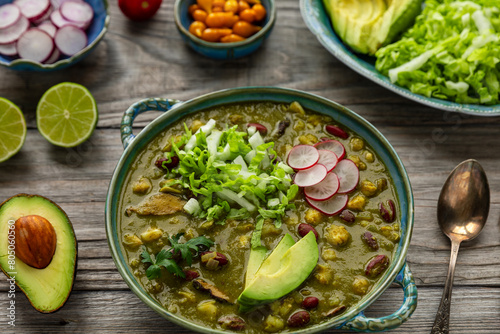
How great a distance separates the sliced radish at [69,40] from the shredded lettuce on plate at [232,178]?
146cm

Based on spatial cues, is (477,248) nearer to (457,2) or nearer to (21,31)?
(457,2)

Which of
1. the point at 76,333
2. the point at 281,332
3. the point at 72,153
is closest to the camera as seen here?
the point at 281,332

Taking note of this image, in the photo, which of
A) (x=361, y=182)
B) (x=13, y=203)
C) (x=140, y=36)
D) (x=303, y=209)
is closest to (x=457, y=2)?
(x=361, y=182)

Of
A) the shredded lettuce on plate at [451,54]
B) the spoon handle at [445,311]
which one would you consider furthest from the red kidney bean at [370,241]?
the shredded lettuce on plate at [451,54]

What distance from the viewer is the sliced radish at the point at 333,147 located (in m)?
3.24

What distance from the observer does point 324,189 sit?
3102mm

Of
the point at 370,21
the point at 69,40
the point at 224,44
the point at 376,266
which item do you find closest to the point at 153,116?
the point at 224,44

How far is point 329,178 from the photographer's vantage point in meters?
3.12

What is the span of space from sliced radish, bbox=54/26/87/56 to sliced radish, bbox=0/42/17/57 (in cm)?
33

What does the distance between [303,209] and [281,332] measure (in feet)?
2.49

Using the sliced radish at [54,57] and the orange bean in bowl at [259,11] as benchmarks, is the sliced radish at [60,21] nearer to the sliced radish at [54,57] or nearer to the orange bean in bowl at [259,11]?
the sliced radish at [54,57]

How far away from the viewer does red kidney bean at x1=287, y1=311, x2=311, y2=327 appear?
2695mm

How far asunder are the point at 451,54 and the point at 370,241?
6.21ft

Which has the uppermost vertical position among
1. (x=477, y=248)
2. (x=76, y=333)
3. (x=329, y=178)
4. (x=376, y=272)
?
(x=329, y=178)
